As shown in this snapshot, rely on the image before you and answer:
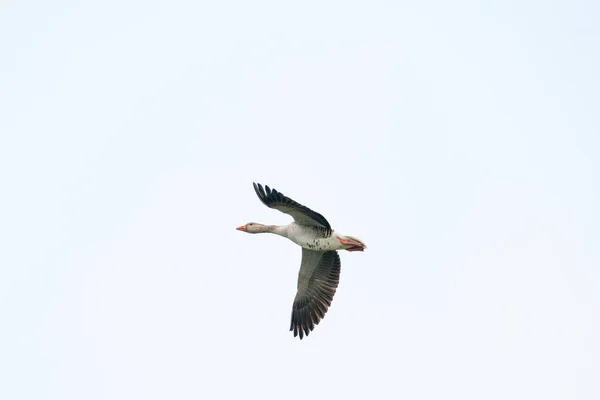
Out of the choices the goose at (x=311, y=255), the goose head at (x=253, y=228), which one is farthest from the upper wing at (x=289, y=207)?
the goose head at (x=253, y=228)

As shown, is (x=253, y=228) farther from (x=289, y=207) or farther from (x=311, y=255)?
(x=289, y=207)

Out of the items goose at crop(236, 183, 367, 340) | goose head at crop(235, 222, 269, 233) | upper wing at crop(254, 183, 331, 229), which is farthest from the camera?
goose head at crop(235, 222, 269, 233)

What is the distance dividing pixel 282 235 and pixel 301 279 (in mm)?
1872

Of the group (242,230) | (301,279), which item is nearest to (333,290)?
(301,279)

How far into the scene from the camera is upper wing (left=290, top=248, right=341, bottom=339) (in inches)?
1044

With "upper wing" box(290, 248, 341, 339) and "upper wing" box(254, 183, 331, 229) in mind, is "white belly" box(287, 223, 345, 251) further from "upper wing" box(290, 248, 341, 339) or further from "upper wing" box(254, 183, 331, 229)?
"upper wing" box(290, 248, 341, 339)

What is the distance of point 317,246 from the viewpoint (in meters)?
25.2

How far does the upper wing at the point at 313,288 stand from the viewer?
26.5 metres

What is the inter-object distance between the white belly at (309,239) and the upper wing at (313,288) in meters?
1.02

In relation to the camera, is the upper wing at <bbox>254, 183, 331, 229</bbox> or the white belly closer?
the upper wing at <bbox>254, 183, 331, 229</bbox>

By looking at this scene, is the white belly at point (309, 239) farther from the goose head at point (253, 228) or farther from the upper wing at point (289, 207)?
the goose head at point (253, 228)

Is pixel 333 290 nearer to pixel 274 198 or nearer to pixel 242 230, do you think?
pixel 242 230

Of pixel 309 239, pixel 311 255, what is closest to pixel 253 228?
pixel 311 255

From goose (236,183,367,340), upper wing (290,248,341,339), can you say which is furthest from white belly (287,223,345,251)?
upper wing (290,248,341,339)
